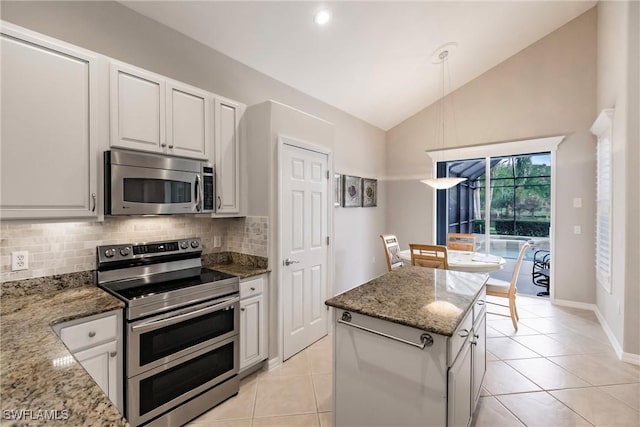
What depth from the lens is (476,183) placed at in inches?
204

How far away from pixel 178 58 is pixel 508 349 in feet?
13.9

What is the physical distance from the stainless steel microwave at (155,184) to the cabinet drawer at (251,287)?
69cm

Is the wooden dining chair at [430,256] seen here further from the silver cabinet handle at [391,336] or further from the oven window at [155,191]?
the oven window at [155,191]

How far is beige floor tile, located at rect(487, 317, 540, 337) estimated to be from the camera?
3455mm

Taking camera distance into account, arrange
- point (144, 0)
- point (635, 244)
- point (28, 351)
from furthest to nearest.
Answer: point (635, 244), point (144, 0), point (28, 351)

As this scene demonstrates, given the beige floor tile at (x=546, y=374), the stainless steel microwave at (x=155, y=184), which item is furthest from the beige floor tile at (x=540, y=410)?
the stainless steel microwave at (x=155, y=184)

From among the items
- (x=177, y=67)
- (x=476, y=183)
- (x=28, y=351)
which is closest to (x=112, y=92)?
(x=177, y=67)

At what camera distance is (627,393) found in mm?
2340

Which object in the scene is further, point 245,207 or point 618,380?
point 245,207

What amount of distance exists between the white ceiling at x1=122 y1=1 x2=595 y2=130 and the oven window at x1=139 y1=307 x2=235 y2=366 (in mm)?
2429

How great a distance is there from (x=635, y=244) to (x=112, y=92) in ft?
14.6

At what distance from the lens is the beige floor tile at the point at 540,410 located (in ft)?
6.75

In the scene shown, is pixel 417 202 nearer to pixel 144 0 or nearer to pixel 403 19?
pixel 403 19

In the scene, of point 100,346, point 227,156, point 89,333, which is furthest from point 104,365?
point 227,156
